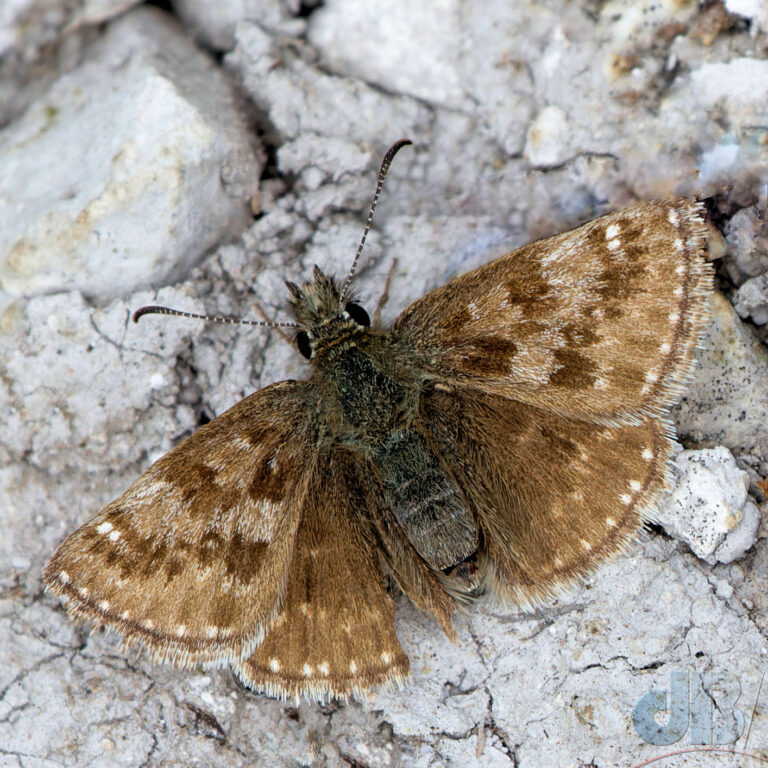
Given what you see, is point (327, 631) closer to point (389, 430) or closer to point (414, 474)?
point (414, 474)

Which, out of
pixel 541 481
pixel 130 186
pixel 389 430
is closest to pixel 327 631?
pixel 389 430

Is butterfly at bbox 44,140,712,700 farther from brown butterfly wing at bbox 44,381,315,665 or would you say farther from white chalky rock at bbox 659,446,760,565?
white chalky rock at bbox 659,446,760,565

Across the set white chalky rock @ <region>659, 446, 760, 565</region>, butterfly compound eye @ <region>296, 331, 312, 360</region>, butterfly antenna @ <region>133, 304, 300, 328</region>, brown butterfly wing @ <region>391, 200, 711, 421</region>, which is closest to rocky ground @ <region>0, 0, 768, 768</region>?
white chalky rock @ <region>659, 446, 760, 565</region>

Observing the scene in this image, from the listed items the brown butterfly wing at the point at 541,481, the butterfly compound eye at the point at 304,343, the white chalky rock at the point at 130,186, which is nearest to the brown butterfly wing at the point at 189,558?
the butterfly compound eye at the point at 304,343

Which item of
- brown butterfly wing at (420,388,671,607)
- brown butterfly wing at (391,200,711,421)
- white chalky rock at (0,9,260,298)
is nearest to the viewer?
brown butterfly wing at (391,200,711,421)

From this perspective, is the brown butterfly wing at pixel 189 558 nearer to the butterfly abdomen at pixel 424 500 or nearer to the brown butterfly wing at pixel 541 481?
the butterfly abdomen at pixel 424 500

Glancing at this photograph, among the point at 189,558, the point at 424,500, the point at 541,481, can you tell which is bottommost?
the point at 541,481
